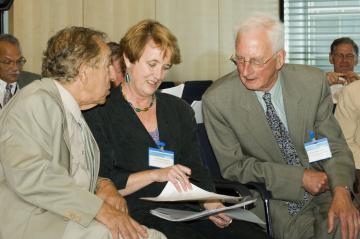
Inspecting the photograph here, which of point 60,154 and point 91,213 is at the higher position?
point 60,154

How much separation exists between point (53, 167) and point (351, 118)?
2.04 meters

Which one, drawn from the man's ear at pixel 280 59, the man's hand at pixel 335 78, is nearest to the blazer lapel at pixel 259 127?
the man's ear at pixel 280 59

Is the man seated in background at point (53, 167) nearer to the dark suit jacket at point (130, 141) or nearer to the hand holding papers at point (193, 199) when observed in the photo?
the hand holding papers at point (193, 199)

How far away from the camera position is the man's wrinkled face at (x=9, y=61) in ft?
18.4

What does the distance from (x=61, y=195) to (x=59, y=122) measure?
0.29 meters

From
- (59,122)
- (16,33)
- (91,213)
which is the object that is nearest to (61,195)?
(91,213)

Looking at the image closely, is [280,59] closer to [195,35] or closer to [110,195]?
[110,195]

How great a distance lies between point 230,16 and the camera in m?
8.12

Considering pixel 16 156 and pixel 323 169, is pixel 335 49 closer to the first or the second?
pixel 323 169

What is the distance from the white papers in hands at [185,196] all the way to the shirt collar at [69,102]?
478 mm

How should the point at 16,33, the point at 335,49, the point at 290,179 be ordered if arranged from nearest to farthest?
the point at 290,179 → the point at 335,49 → the point at 16,33

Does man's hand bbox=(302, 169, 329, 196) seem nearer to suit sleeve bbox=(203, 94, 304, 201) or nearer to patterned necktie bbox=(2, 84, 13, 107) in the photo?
suit sleeve bbox=(203, 94, 304, 201)

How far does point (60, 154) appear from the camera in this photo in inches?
97.1

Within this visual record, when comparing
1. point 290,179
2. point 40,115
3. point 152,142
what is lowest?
point 290,179
